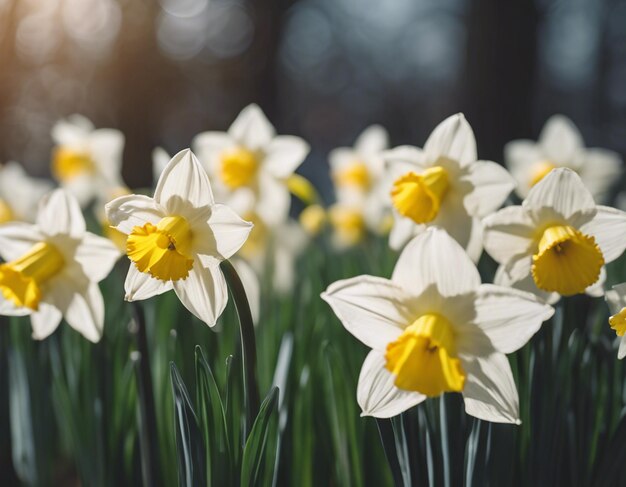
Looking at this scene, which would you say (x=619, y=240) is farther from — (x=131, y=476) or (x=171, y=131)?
(x=171, y=131)

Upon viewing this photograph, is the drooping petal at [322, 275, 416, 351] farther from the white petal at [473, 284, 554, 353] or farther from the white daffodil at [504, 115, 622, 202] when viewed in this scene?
the white daffodil at [504, 115, 622, 202]

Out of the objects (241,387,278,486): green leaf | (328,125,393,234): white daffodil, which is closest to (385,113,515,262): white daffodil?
(241,387,278,486): green leaf

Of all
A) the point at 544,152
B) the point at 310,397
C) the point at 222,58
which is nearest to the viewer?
the point at 310,397

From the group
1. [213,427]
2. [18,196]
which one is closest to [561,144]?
[213,427]

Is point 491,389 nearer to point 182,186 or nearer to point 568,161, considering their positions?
point 182,186

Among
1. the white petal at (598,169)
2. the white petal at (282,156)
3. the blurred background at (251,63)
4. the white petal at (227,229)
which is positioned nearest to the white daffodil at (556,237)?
the white petal at (227,229)

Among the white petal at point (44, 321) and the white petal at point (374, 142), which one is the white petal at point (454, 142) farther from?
the white petal at point (374, 142)

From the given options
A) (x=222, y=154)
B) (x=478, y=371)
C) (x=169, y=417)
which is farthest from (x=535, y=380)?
(x=222, y=154)

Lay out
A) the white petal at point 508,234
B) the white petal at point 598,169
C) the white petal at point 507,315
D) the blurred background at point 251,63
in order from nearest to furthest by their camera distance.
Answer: the white petal at point 507,315
the white petal at point 508,234
the white petal at point 598,169
the blurred background at point 251,63
